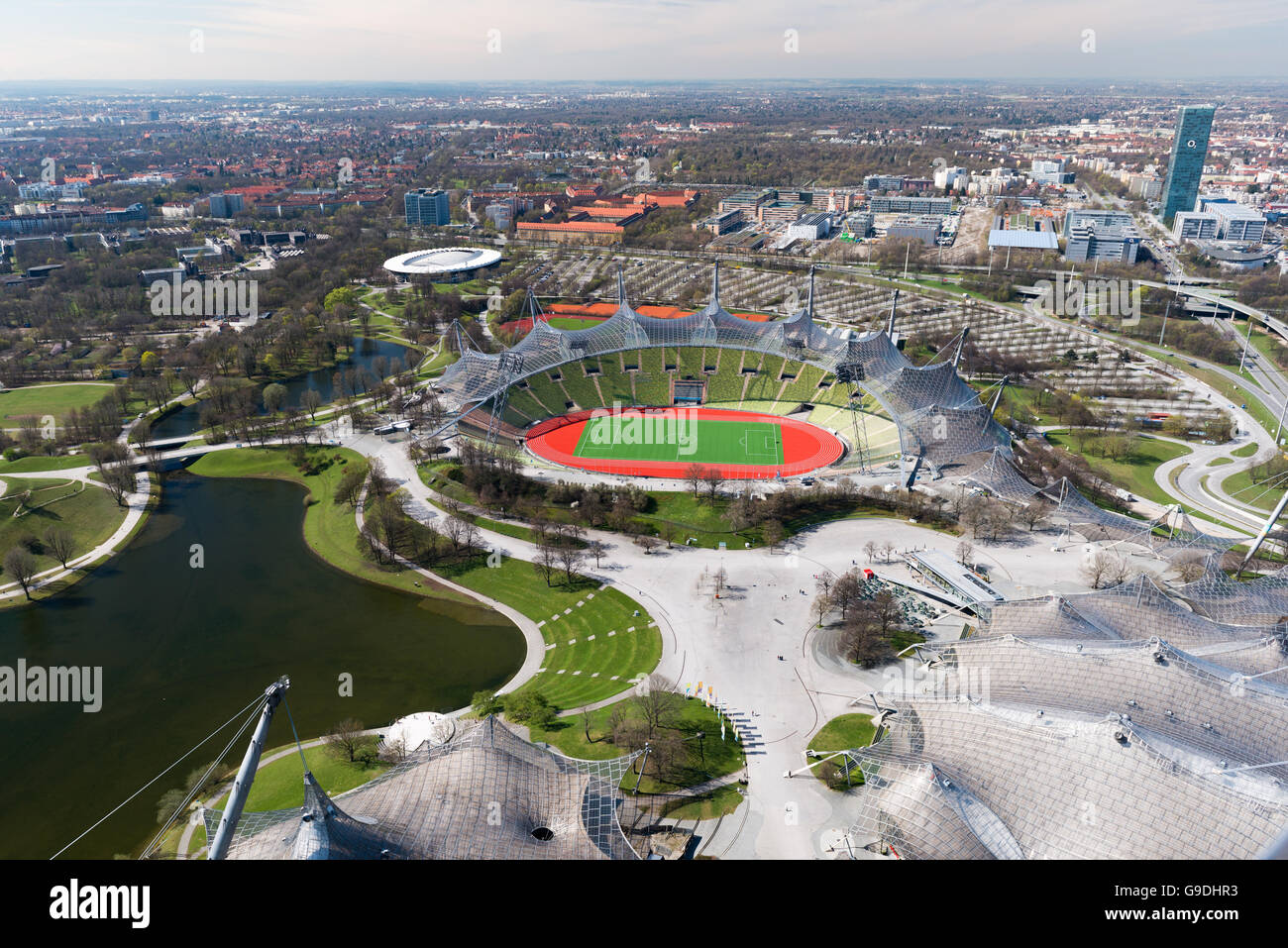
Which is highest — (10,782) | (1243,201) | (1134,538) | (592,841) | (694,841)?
(1243,201)

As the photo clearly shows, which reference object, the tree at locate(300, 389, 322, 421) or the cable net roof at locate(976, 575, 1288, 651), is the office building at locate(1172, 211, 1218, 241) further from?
the tree at locate(300, 389, 322, 421)

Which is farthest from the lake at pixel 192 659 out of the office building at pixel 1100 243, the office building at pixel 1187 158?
the office building at pixel 1187 158

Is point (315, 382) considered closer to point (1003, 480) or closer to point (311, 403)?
point (311, 403)

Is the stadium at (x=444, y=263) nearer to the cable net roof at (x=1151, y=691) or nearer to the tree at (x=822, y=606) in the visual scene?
the tree at (x=822, y=606)

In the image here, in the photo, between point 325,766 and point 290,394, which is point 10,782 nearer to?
point 325,766
